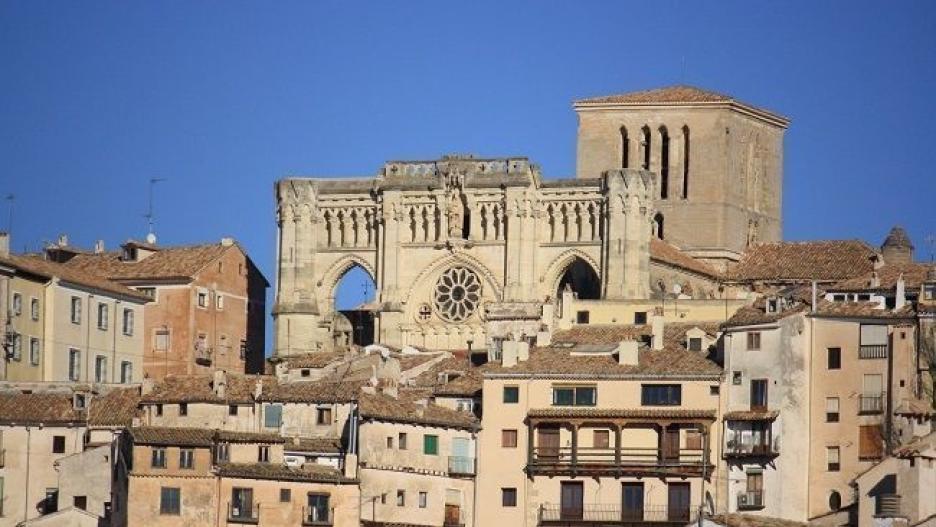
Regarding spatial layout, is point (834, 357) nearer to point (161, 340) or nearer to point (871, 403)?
point (871, 403)

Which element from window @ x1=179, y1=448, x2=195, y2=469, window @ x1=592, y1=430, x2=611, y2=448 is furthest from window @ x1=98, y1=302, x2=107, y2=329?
window @ x1=592, y1=430, x2=611, y2=448

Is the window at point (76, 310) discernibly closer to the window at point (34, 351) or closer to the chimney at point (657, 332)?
the window at point (34, 351)

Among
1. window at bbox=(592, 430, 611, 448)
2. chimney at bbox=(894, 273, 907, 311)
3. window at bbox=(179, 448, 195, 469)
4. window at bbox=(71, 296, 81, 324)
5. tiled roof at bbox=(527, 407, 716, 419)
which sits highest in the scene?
chimney at bbox=(894, 273, 907, 311)

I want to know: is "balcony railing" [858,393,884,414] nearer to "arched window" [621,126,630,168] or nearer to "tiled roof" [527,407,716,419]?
"tiled roof" [527,407,716,419]

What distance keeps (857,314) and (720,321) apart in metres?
18.4

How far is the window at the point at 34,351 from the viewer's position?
5167 inches

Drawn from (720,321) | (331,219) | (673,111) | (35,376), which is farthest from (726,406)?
(673,111)

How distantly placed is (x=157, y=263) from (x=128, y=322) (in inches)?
252

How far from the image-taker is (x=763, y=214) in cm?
16900

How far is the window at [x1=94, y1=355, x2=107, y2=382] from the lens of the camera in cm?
13450

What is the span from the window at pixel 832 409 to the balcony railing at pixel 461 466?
11061 millimetres

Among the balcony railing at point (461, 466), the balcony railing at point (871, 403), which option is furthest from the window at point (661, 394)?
the balcony railing at point (871, 403)

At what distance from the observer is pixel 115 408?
122 meters

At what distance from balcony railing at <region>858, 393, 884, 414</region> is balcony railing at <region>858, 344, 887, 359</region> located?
1.35 metres
